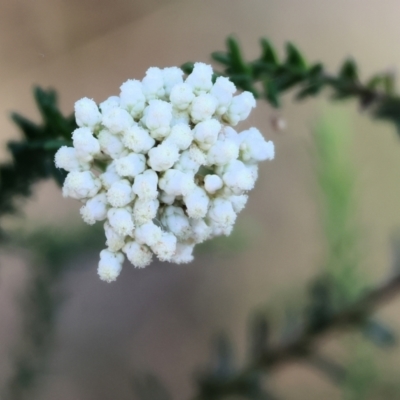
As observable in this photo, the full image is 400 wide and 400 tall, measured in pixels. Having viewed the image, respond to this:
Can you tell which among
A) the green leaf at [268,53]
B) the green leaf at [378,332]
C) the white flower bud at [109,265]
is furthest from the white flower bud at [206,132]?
the green leaf at [378,332]

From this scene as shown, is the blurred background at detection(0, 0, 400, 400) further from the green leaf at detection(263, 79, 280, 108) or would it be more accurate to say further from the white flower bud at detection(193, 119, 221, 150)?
the white flower bud at detection(193, 119, 221, 150)

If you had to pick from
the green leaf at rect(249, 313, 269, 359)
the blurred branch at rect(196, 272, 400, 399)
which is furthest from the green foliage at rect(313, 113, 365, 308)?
the green leaf at rect(249, 313, 269, 359)

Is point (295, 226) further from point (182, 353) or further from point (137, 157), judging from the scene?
point (137, 157)

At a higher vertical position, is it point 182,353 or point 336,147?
point 336,147

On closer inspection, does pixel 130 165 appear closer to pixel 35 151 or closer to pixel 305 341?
pixel 35 151

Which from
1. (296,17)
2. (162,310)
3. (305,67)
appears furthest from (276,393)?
(296,17)

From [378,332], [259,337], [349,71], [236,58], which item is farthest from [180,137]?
[378,332]
